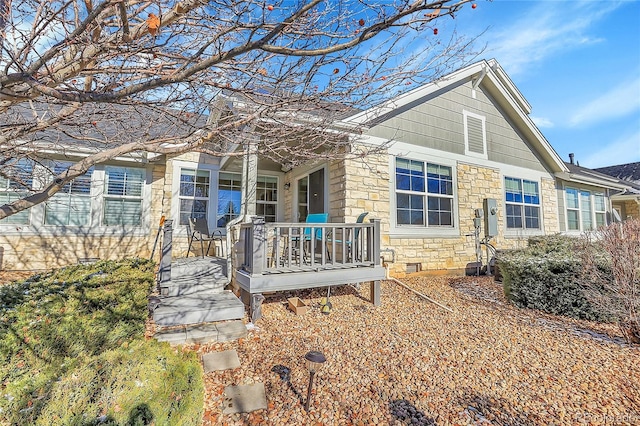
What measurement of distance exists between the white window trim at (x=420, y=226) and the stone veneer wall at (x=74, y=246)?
5651mm

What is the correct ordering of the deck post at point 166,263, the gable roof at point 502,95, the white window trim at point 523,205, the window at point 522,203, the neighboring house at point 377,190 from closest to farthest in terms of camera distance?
the deck post at point 166,263 → the neighboring house at point 377,190 → the gable roof at point 502,95 → the white window trim at point 523,205 → the window at point 522,203

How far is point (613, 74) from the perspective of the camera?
6.74m

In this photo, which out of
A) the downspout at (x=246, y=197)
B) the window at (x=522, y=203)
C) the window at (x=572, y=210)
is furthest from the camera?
the window at (x=572, y=210)

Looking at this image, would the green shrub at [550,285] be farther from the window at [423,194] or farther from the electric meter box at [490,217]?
the electric meter box at [490,217]

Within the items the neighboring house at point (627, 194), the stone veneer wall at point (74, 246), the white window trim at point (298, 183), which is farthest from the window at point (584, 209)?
the stone veneer wall at point (74, 246)

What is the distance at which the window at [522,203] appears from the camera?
946 cm

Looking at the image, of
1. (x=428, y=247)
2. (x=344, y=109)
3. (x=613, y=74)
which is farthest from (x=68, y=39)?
(x=613, y=74)

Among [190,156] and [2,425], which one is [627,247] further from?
[190,156]

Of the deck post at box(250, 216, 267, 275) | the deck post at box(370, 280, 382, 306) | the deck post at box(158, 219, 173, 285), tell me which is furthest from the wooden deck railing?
the deck post at box(158, 219, 173, 285)

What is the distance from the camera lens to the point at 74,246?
694cm

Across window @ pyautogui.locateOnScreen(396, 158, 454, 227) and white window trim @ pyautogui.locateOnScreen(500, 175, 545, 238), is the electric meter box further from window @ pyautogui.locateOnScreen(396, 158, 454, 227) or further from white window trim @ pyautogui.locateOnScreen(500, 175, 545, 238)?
window @ pyautogui.locateOnScreen(396, 158, 454, 227)

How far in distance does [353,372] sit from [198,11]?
11.8 feet

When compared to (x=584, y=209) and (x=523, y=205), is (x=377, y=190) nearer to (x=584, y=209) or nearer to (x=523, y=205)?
(x=523, y=205)

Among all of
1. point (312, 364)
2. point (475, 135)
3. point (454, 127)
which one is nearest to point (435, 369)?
point (312, 364)
